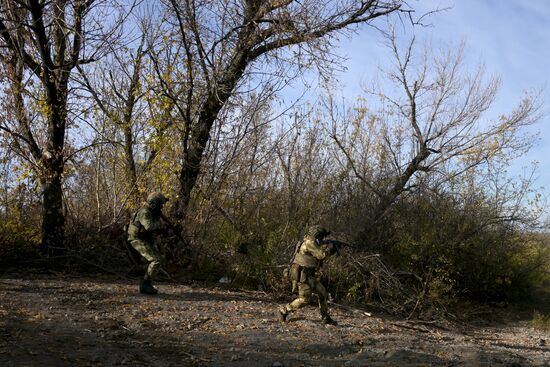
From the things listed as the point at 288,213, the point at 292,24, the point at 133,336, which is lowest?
the point at 133,336

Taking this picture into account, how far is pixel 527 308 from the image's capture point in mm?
13914

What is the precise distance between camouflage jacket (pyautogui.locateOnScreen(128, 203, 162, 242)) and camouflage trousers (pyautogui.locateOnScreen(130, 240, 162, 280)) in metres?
0.11

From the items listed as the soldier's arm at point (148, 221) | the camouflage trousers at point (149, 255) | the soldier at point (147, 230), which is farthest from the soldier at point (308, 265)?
the soldier's arm at point (148, 221)

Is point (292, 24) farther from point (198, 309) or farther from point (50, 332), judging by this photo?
point (50, 332)

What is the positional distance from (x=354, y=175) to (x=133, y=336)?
856 centimetres

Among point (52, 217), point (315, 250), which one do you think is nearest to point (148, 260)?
point (315, 250)

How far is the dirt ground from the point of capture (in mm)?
5977

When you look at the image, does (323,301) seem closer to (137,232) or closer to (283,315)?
(283,315)

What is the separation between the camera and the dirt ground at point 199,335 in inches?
235

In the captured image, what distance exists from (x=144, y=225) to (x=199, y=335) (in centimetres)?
237

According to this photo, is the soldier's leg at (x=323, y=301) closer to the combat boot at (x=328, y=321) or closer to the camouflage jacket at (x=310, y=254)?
the combat boot at (x=328, y=321)

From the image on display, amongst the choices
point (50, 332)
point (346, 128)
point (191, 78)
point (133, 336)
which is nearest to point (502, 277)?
point (346, 128)

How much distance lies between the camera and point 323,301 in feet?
25.8

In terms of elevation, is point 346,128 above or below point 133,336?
above
